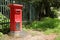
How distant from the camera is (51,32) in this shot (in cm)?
1072

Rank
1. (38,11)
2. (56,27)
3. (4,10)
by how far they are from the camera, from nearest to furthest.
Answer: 1. (56,27)
2. (4,10)
3. (38,11)

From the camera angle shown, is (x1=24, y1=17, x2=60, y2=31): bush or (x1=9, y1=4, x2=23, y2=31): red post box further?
(x1=24, y1=17, x2=60, y2=31): bush

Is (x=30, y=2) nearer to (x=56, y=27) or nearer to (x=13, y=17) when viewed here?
(x=56, y=27)

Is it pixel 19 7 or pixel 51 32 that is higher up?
pixel 19 7

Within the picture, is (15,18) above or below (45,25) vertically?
above

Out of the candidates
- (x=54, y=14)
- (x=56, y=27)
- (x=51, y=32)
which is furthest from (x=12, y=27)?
(x=54, y=14)

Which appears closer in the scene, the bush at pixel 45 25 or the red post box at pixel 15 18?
the red post box at pixel 15 18

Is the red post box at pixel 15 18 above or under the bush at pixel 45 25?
above

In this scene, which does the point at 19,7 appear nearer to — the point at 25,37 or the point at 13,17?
the point at 13,17

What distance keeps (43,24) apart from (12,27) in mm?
2991

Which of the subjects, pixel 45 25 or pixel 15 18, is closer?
pixel 15 18

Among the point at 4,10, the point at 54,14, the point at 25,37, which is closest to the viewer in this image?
the point at 25,37

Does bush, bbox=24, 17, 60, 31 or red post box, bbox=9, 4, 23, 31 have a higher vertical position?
red post box, bbox=9, 4, 23, 31

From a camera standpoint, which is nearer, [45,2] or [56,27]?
[56,27]
